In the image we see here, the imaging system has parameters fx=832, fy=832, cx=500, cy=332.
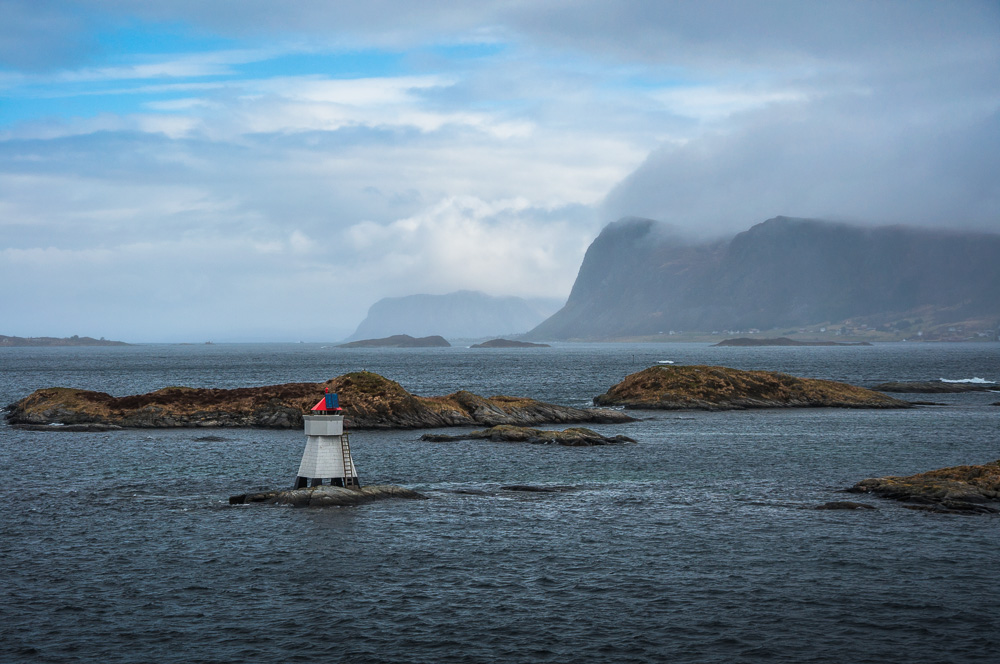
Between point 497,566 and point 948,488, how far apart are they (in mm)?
23856

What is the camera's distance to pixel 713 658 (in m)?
21.8

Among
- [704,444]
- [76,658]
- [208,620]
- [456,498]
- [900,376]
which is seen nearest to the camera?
[76,658]

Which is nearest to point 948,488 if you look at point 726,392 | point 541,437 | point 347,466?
point 347,466

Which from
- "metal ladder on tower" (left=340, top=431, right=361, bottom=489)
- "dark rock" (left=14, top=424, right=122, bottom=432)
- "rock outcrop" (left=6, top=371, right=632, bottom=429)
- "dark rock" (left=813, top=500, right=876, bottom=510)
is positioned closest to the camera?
"dark rock" (left=813, top=500, right=876, bottom=510)

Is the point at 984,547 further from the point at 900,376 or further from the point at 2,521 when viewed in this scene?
the point at 900,376

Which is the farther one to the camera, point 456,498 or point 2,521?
point 456,498

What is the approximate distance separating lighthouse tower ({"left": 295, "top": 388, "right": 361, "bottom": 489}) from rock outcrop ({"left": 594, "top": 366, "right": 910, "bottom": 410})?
58.3 m

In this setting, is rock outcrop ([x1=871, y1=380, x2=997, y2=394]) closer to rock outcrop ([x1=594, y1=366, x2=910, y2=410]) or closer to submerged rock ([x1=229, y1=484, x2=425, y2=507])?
rock outcrop ([x1=594, y1=366, x2=910, y2=410])

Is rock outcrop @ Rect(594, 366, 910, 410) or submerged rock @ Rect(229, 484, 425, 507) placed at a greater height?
rock outcrop @ Rect(594, 366, 910, 410)

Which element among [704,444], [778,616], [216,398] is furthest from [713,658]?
[216,398]

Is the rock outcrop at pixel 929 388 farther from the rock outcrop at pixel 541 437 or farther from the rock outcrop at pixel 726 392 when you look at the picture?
the rock outcrop at pixel 541 437

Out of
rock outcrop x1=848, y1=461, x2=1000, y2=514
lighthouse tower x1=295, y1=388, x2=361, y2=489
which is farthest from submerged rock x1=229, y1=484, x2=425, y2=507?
rock outcrop x1=848, y1=461, x2=1000, y2=514

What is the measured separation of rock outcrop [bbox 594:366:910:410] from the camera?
314ft

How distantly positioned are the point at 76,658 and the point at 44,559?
1069 centimetres
